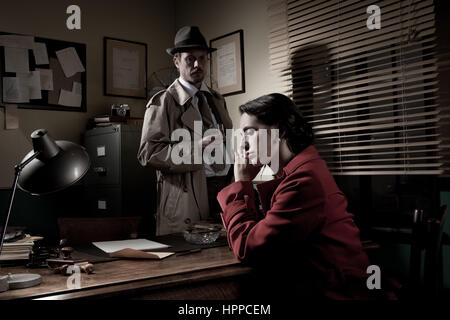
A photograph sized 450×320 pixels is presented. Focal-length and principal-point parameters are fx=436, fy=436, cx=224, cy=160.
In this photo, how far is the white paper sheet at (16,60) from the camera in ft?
10.9

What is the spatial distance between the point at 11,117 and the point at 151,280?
8.76 feet

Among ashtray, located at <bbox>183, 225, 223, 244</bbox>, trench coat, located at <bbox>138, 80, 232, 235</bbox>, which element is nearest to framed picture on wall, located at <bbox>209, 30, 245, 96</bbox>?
trench coat, located at <bbox>138, 80, 232, 235</bbox>

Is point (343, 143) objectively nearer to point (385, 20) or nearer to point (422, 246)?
point (385, 20)

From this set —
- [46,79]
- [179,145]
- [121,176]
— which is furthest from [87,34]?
[179,145]

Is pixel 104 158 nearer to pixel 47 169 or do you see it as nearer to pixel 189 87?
pixel 189 87

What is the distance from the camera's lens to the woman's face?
1.49 metres

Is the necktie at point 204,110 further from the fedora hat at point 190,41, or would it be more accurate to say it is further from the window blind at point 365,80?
the window blind at point 365,80

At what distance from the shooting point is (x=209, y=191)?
106 inches

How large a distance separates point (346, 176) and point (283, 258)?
1.43 m

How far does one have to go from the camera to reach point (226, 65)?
11.5ft

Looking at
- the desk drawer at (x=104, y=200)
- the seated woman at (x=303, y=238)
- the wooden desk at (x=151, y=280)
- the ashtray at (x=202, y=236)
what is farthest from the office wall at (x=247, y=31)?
the wooden desk at (x=151, y=280)

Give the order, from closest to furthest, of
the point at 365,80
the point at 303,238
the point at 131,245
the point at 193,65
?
→ 1. the point at 303,238
2. the point at 131,245
3. the point at 365,80
4. the point at 193,65

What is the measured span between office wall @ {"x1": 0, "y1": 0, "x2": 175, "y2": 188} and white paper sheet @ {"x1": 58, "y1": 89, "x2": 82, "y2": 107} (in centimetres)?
8
